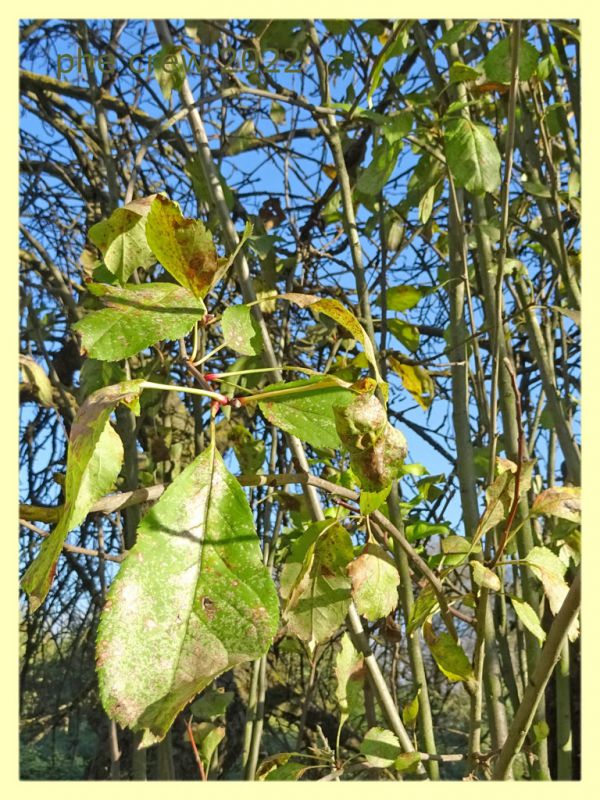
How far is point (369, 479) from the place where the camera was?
0.36 meters

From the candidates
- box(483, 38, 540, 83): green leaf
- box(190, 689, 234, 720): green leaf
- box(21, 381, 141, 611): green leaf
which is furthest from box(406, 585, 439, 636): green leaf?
box(483, 38, 540, 83): green leaf

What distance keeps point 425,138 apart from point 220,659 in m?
0.74

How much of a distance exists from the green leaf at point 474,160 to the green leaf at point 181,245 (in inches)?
15.7

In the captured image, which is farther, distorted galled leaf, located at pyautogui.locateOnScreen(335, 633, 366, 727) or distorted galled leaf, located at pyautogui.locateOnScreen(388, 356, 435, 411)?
distorted galled leaf, located at pyautogui.locateOnScreen(388, 356, 435, 411)

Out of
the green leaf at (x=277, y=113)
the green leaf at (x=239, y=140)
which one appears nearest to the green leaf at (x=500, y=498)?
the green leaf at (x=239, y=140)

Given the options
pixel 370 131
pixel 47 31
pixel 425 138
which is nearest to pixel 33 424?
pixel 47 31

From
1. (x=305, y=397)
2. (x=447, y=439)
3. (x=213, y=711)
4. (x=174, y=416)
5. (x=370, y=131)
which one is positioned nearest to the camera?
(x=305, y=397)

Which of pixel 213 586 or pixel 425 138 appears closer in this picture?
pixel 213 586

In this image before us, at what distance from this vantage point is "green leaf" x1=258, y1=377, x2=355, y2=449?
1.41ft

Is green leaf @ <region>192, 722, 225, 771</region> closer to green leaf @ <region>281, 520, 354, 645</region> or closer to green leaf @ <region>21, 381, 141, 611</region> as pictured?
green leaf @ <region>281, 520, 354, 645</region>

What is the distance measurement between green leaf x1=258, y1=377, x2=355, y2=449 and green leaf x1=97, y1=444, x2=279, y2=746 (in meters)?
0.05

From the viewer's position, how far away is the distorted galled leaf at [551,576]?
20.2 inches

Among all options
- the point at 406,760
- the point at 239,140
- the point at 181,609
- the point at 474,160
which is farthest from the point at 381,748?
the point at 239,140

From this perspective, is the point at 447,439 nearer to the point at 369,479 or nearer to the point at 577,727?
the point at 577,727
